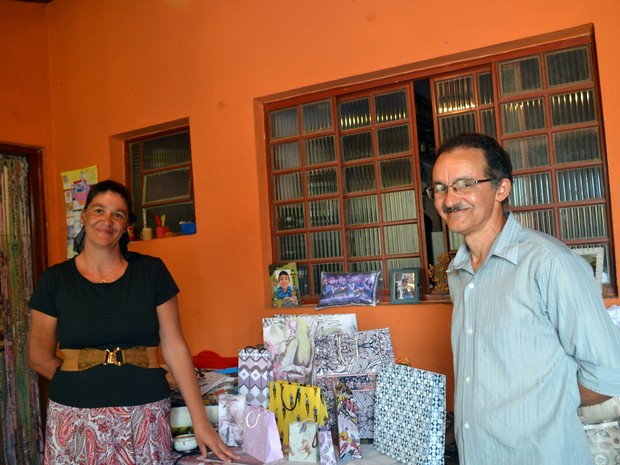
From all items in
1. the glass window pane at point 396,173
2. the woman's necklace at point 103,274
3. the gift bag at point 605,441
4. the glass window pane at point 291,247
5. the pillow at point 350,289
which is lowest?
the gift bag at point 605,441

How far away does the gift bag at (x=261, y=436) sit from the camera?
2.21 meters

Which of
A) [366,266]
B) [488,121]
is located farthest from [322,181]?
[488,121]

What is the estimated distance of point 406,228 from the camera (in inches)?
122

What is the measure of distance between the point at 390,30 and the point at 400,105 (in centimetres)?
40

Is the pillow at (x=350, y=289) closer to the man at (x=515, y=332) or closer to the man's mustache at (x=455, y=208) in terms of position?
the man at (x=515, y=332)

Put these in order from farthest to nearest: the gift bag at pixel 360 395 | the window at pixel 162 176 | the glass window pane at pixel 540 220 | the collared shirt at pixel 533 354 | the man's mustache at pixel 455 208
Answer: the window at pixel 162 176, the glass window pane at pixel 540 220, the gift bag at pixel 360 395, the man's mustache at pixel 455 208, the collared shirt at pixel 533 354

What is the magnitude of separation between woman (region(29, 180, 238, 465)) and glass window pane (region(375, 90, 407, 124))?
1544 millimetres

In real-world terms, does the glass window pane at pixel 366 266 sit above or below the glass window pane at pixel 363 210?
below

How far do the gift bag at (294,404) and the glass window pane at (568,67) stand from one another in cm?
184

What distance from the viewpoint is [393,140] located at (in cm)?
315

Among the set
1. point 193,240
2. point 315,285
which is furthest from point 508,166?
point 193,240

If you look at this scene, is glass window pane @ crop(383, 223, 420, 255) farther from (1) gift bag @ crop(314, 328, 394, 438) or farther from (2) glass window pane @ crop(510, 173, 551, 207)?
(1) gift bag @ crop(314, 328, 394, 438)

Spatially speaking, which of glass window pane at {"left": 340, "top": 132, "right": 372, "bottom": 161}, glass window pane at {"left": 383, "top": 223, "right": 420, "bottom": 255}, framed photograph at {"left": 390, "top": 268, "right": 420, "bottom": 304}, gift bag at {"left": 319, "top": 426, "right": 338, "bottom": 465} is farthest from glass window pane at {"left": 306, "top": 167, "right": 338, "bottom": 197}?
gift bag at {"left": 319, "top": 426, "right": 338, "bottom": 465}

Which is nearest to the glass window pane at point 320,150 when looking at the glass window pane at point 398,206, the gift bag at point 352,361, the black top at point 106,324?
the glass window pane at point 398,206
